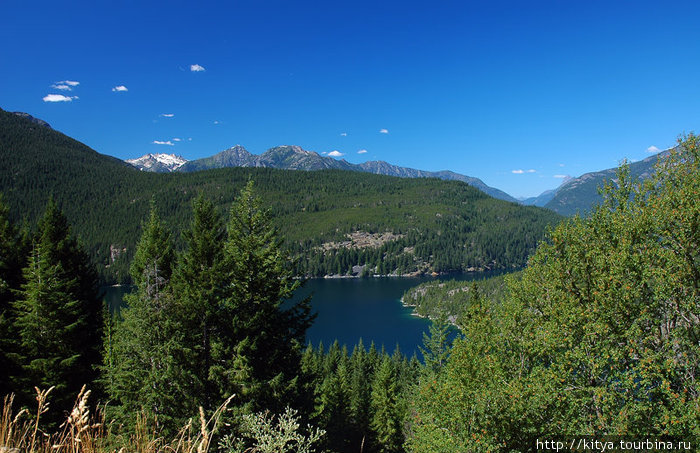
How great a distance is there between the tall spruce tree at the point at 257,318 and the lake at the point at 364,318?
6486cm

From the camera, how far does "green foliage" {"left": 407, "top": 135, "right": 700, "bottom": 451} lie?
1015cm

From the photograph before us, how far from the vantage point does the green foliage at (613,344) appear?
10.1m

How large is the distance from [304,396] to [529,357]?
8791 millimetres

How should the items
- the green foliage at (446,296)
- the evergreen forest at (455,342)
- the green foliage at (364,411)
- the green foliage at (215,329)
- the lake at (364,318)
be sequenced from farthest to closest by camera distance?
1. the green foliage at (446,296)
2. the lake at (364,318)
3. the green foliage at (364,411)
4. the green foliage at (215,329)
5. the evergreen forest at (455,342)

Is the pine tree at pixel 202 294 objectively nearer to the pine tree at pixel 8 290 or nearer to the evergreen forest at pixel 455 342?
the evergreen forest at pixel 455 342

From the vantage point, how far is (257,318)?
13836 mm

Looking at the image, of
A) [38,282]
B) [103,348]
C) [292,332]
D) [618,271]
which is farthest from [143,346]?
[618,271]

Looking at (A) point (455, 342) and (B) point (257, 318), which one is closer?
(B) point (257, 318)

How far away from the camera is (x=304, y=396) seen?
15.4 metres

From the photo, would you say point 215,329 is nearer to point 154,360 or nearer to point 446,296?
point 154,360

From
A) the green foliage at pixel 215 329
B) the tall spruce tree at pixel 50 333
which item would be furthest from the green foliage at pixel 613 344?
the tall spruce tree at pixel 50 333

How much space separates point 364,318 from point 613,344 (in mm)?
111271

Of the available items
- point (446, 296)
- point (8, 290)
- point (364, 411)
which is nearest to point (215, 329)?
point (8, 290)

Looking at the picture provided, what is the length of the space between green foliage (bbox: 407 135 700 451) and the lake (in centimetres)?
7178
